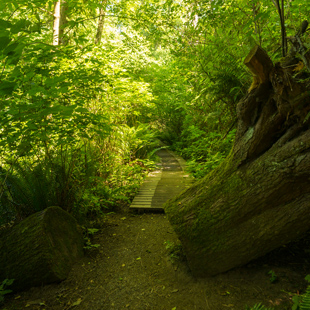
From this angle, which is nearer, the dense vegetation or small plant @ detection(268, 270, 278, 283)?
the dense vegetation

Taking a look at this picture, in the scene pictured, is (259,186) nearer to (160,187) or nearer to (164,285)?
(164,285)

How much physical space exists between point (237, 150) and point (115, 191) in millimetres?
3601

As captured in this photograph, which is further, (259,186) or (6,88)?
(259,186)

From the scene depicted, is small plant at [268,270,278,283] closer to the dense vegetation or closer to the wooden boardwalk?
the dense vegetation

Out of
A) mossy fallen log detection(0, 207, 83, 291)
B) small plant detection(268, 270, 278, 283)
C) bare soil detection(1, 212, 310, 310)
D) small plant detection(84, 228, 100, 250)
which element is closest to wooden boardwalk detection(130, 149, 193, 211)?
small plant detection(84, 228, 100, 250)

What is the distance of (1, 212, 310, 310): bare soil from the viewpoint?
2258 millimetres

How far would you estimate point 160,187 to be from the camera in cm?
634

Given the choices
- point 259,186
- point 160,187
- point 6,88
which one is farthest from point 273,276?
point 160,187

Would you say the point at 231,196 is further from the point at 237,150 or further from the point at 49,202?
the point at 49,202

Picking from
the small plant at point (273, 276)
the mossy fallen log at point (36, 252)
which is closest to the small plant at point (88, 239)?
the mossy fallen log at point (36, 252)

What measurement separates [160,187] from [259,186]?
4.12 m

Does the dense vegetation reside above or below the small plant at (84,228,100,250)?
above

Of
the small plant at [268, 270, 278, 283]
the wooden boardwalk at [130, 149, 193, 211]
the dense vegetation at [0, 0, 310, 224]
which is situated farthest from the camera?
the wooden boardwalk at [130, 149, 193, 211]

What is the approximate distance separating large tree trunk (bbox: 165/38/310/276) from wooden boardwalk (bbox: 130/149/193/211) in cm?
238
